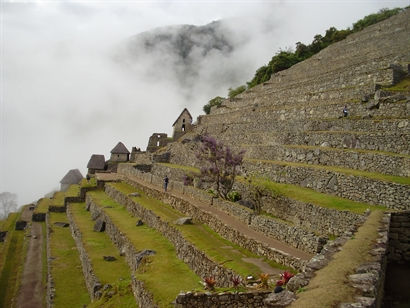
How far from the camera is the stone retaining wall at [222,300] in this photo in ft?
27.9

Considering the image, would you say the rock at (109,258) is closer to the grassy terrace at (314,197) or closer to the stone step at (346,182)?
the grassy terrace at (314,197)

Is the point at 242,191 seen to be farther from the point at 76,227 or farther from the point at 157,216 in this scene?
the point at 76,227

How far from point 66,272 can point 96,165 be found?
106 feet

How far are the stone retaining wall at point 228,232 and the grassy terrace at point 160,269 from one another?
2.16m

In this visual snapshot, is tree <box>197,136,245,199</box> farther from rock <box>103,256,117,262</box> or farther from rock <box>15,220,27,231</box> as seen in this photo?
rock <box>15,220,27,231</box>

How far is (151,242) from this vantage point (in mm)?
18000

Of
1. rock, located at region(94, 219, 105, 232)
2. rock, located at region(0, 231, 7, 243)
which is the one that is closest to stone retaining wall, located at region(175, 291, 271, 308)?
rock, located at region(94, 219, 105, 232)

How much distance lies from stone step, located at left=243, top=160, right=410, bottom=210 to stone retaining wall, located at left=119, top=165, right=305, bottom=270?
451cm

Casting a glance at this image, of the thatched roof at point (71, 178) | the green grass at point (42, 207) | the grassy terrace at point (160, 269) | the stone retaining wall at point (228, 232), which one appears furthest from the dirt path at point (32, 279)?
the thatched roof at point (71, 178)

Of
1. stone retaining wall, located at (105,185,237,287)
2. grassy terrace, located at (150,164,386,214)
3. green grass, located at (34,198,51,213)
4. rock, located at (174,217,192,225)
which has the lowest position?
green grass, located at (34,198,51,213)

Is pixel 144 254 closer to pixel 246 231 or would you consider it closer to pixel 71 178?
pixel 246 231

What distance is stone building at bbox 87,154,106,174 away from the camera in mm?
51494

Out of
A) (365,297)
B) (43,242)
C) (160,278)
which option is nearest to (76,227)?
(43,242)

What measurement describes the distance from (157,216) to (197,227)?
3.49m
